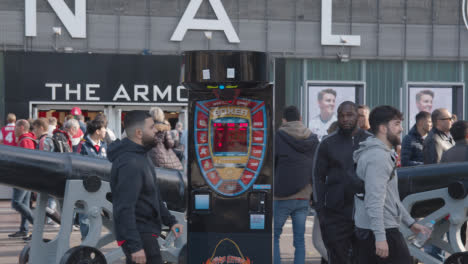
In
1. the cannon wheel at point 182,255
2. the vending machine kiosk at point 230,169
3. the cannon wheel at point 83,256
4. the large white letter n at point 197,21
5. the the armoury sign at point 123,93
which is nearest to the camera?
the vending machine kiosk at point 230,169

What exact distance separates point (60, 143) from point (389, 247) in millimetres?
6273

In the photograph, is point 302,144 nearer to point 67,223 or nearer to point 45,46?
point 67,223

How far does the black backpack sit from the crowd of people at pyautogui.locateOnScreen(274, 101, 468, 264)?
3.79 m

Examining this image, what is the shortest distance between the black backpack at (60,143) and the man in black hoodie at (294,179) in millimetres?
3766

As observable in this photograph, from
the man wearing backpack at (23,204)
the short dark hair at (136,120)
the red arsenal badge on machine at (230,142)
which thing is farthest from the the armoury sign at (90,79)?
the short dark hair at (136,120)

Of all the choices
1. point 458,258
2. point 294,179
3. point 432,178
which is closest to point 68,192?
point 294,179

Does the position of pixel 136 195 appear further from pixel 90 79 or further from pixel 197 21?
pixel 197 21

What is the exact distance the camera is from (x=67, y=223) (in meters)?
6.69

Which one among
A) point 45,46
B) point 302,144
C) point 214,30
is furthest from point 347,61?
point 302,144

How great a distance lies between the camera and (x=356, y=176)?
4656mm

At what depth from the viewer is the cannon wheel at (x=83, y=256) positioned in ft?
20.9

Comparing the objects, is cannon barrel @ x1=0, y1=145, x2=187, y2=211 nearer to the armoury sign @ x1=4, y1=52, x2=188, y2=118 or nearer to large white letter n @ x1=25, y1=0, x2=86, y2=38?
the armoury sign @ x1=4, y1=52, x2=188, y2=118

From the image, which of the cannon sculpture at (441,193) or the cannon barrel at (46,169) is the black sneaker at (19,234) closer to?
the cannon barrel at (46,169)

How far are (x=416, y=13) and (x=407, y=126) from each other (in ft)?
11.2
